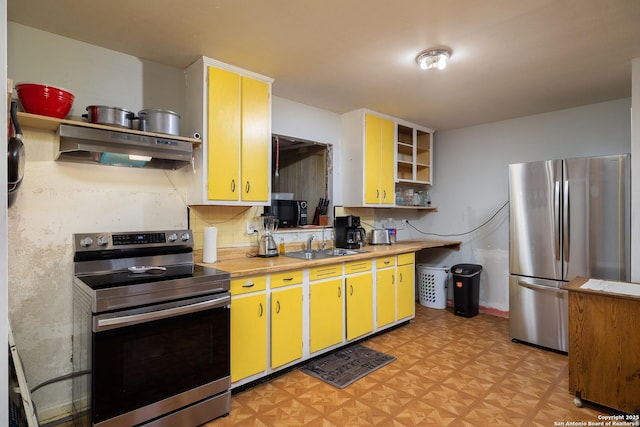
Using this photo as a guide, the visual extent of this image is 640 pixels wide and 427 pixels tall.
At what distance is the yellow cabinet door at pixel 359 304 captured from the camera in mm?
3192

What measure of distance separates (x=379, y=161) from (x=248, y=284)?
7.46ft

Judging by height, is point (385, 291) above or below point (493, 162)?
below

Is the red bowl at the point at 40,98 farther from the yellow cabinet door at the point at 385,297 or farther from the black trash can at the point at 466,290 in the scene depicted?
the black trash can at the point at 466,290

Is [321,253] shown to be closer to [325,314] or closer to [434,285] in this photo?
[325,314]

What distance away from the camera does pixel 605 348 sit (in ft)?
7.25

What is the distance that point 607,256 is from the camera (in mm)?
2871

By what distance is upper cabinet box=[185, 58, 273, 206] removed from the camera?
2.56 meters

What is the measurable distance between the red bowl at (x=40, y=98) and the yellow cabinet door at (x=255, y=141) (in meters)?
1.20

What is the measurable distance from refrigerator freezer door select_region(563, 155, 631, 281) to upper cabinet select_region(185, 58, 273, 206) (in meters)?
2.70

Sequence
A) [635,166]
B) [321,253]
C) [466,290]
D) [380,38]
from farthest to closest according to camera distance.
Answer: [466,290], [321,253], [635,166], [380,38]

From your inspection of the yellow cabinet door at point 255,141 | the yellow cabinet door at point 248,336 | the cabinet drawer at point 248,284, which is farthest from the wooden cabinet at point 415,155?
the yellow cabinet door at point 248,336

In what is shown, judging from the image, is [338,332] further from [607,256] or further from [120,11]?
[120,11]

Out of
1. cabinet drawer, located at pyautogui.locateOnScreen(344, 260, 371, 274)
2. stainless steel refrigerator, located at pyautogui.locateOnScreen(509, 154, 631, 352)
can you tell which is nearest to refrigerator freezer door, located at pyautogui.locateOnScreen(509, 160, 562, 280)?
stainless steel refrigerator, located at pyautogui.locateOnScreen(509, 154, 631, 352)

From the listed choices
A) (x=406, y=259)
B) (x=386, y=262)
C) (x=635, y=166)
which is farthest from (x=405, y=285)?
(x=635, y=166)
